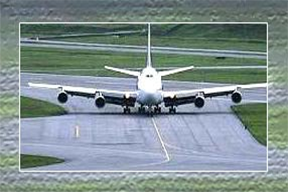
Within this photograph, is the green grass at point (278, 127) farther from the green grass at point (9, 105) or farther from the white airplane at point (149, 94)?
the green grass at point (9, 105)

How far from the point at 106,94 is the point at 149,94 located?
14cm

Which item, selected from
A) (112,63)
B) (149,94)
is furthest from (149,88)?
(112,63)

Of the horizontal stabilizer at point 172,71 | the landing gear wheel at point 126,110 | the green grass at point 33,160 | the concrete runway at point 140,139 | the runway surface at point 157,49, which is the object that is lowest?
the green grass at point 33,160

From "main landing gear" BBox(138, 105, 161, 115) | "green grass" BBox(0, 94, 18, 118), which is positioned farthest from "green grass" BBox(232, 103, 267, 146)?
"green grass" BBox(0, 94, 18, 118)

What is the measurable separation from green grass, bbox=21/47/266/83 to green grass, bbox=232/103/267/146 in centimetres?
8

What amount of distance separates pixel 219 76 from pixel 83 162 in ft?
1.62

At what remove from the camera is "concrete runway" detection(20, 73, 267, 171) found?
3020 millimetres

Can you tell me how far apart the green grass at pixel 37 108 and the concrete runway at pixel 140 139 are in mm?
17

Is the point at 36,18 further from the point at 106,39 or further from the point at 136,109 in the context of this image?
the point at 136,109

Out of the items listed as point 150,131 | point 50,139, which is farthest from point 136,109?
point 50,139

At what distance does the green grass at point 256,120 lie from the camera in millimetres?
3025

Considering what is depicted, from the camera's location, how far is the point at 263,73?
3.04 m

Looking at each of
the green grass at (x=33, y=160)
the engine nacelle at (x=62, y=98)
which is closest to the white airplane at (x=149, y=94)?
the engine nacelle at (x=62, y=98)

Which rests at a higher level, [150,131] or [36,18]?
[36,18]
